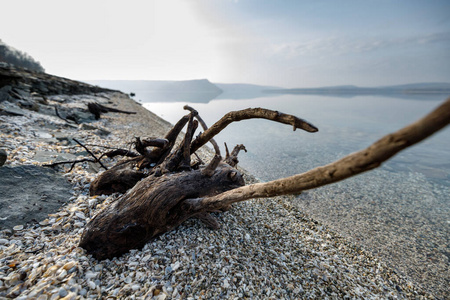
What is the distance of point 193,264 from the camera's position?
2895 millimetres

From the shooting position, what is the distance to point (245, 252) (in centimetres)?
346

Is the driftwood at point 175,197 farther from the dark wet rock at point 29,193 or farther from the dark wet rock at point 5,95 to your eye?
the dark wet rock at point 5,95

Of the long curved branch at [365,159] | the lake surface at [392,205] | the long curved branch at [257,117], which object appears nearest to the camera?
the long curved branch at [365,159]

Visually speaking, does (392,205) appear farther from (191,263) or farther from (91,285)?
(91,285)

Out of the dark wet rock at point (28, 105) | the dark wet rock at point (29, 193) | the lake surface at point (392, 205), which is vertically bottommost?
the lake surface at point (392, 205)

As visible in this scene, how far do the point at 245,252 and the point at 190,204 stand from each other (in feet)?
4.45

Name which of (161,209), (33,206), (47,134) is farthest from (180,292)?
(47,134)

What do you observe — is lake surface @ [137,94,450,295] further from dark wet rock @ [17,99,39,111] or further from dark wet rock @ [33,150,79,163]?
dark wet rock @ [17,99,39,111]

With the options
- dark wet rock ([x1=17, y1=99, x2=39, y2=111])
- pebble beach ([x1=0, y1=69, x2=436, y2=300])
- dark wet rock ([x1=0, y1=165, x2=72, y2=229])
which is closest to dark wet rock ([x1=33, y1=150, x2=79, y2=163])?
pebble beach ([x1=0, y1=69, x2=436, y2=300])

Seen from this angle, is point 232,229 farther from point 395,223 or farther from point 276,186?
point 395,223

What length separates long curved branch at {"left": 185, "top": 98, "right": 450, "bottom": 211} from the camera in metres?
1.05

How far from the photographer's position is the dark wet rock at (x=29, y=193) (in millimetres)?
3273

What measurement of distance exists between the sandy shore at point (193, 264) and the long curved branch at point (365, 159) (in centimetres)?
147

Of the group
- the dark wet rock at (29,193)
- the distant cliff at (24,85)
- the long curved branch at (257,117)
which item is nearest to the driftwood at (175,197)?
the long curved branch at (257,117)
